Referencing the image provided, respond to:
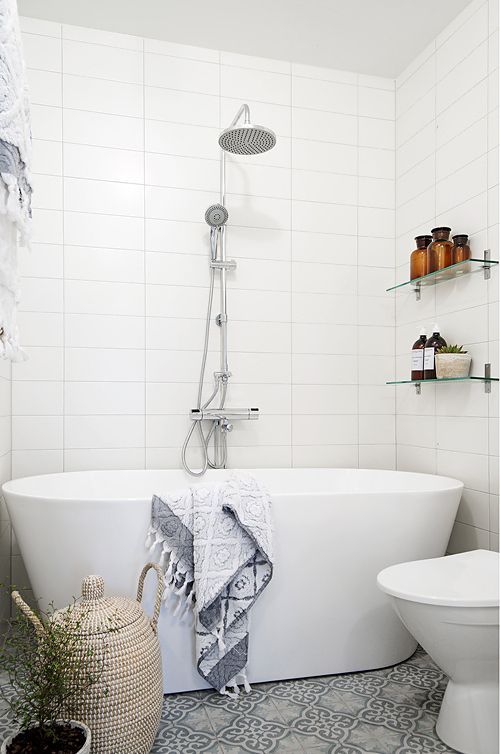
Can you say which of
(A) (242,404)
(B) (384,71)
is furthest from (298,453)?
(B) (384,71)

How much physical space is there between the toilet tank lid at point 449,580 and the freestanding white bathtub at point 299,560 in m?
0.21

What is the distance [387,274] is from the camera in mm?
3293

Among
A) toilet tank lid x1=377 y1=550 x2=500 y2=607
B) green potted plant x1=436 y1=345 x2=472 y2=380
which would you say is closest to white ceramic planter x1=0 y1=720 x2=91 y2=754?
toilet tank lid x1=377 y1=550 x2=500 y2=607

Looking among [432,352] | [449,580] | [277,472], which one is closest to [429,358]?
[432,352]

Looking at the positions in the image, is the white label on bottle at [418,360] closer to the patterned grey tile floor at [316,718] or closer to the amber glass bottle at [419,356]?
the amber glass bottle at [419,356]

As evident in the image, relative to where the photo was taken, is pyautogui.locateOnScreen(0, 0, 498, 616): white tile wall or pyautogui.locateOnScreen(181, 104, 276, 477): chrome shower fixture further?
pyautogui.locateOnScreen(181, 104, 276, 477): chrome shower fixture

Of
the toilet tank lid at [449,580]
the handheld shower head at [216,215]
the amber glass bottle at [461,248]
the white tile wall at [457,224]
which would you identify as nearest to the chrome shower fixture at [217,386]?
the handheld shower head at [216,215]

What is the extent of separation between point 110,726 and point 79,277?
1954mm

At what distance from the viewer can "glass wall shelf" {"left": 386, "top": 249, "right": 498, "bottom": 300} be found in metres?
2.49

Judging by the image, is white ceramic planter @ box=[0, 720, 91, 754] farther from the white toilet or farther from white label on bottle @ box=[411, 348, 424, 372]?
white label on bottle @ box=[411, 348, 424, 372]

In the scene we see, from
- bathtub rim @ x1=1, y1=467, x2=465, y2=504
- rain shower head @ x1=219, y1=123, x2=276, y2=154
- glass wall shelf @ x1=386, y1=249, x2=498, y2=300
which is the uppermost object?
rain shower head @ x1=219, y1=123, x2=276, y2=154

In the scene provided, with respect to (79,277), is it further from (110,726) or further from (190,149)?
(110,726)

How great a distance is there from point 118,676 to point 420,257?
7.19 feet

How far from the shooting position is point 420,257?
2830 mm
